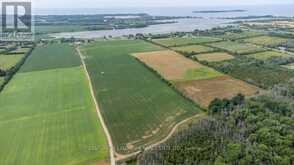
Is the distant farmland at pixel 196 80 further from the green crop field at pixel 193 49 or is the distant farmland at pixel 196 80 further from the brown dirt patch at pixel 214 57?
the green crop field at pixel 193 49

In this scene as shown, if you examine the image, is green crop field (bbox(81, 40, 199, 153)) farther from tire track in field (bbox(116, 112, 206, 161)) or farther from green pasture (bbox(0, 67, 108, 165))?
green pasture (bbox(0, 67, 108, 165))

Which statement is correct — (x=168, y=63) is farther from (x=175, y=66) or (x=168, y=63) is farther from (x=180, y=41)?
(x=180, y=41)

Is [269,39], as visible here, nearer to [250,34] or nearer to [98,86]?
[250,34]

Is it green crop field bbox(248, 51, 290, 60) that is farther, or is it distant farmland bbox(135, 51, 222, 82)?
green crop field bbox(248, 51, 290, 60)

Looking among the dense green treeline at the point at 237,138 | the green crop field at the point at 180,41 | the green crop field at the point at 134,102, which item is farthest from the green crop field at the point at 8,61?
the dense green treeline at the point at 237,138

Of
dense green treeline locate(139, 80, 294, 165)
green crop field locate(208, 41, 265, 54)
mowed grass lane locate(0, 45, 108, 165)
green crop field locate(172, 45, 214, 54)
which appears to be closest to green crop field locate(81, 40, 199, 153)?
mowed grass lane locate(0, 45, 108, 165)

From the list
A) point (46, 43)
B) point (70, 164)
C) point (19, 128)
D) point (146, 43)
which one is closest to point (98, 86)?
Result: point (19, 128)
